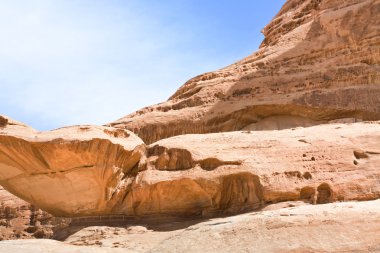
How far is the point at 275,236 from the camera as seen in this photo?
32.9 ft

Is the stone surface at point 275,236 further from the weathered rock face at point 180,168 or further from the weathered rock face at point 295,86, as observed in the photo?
the weathered rock face at point 295,86

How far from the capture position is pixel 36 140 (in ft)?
47.5

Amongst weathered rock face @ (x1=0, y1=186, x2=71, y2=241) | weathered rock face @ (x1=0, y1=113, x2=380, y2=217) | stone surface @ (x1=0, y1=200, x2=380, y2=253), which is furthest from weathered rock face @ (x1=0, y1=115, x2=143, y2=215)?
weathered rock face @ (x1=0, y1=186, x2=71, y2=241)

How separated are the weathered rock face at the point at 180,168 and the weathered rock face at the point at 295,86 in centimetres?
523

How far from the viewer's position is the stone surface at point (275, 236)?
30.9ft

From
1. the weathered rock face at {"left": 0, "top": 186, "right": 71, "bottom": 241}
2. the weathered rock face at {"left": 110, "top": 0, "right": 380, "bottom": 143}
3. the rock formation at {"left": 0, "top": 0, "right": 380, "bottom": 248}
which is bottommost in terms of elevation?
the weathered rock face at {"left": 0, "top": 186, "right": 71, "bottom": 241}

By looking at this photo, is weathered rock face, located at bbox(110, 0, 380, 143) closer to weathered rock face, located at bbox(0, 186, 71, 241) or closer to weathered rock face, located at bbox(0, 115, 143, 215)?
→ weathered rock face, located at bbox(0, 186, 71, 241)

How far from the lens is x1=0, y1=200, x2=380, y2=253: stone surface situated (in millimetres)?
9406

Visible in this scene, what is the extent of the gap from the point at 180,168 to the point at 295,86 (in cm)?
864

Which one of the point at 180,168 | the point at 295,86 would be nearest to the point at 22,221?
the point at 180,168

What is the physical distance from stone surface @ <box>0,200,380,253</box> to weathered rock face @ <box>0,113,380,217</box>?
1212mm

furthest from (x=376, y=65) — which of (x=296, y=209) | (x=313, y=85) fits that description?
(x=296, y=209)

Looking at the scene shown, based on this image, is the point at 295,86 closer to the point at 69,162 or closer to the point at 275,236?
the point at 69,162

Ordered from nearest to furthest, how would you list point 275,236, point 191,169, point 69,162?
1. point 275,236
2. point 191,169
3. point 69,162
